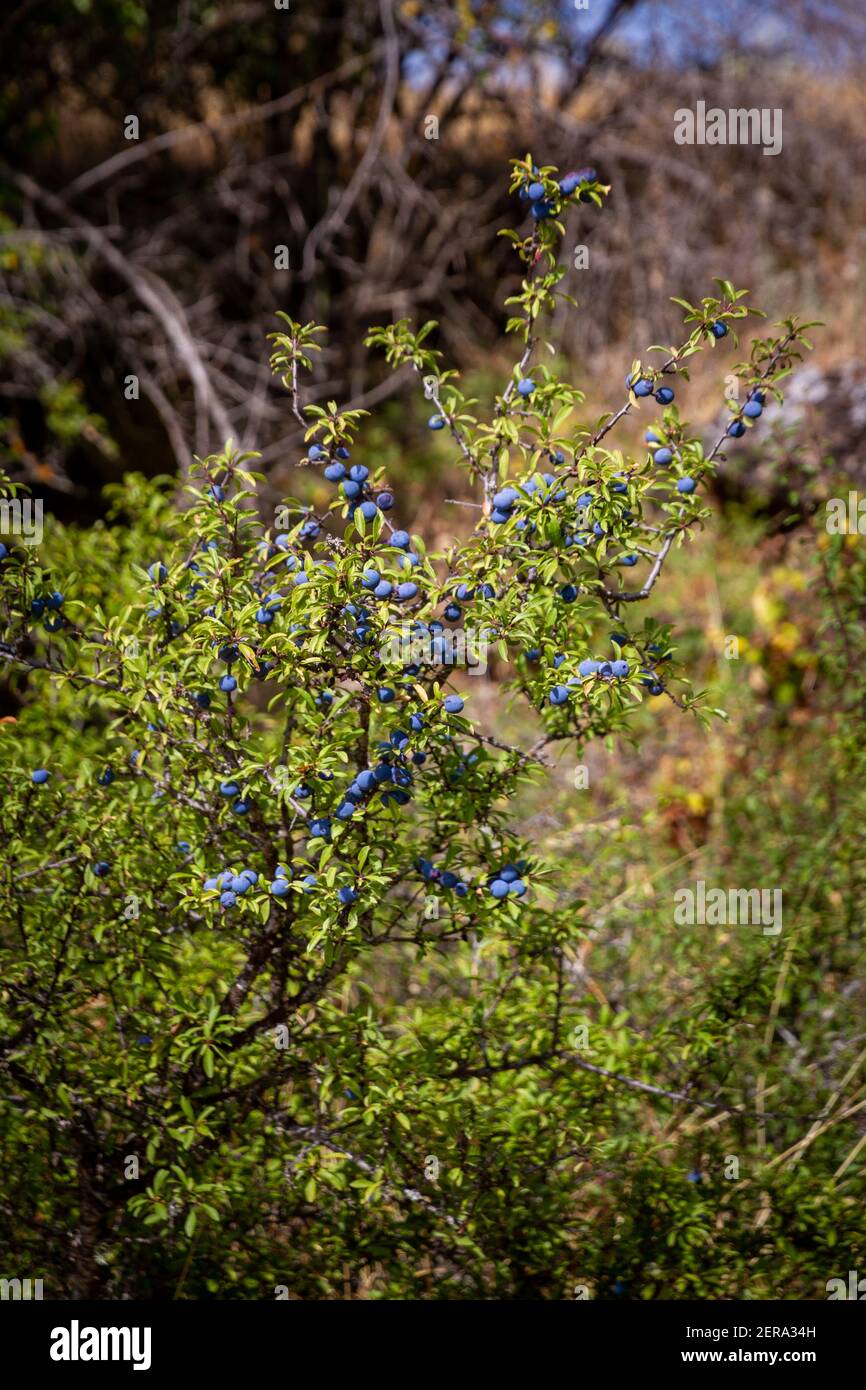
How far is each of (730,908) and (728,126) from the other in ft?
19.9

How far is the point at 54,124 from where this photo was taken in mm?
7387

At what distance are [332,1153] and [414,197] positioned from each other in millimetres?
6030

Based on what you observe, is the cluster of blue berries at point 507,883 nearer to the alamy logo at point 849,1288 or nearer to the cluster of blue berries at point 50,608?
the cluster of blue berries at point 50,608

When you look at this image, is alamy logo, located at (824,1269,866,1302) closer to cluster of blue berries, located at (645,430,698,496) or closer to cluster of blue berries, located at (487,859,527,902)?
cluster of blue berries, located at (487,859,527,902)

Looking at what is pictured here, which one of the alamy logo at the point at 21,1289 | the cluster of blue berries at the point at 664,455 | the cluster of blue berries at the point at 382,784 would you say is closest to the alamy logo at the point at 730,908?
the cluster of blue berries at the point at 664,455

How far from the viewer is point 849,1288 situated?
267cm

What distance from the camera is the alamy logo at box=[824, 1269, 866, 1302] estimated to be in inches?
105

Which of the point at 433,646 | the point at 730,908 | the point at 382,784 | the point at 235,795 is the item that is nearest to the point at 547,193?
the point at 433,646

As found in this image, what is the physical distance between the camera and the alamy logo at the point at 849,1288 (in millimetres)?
2658

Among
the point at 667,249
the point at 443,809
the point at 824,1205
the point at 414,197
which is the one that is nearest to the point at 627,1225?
the point at 824,1205
